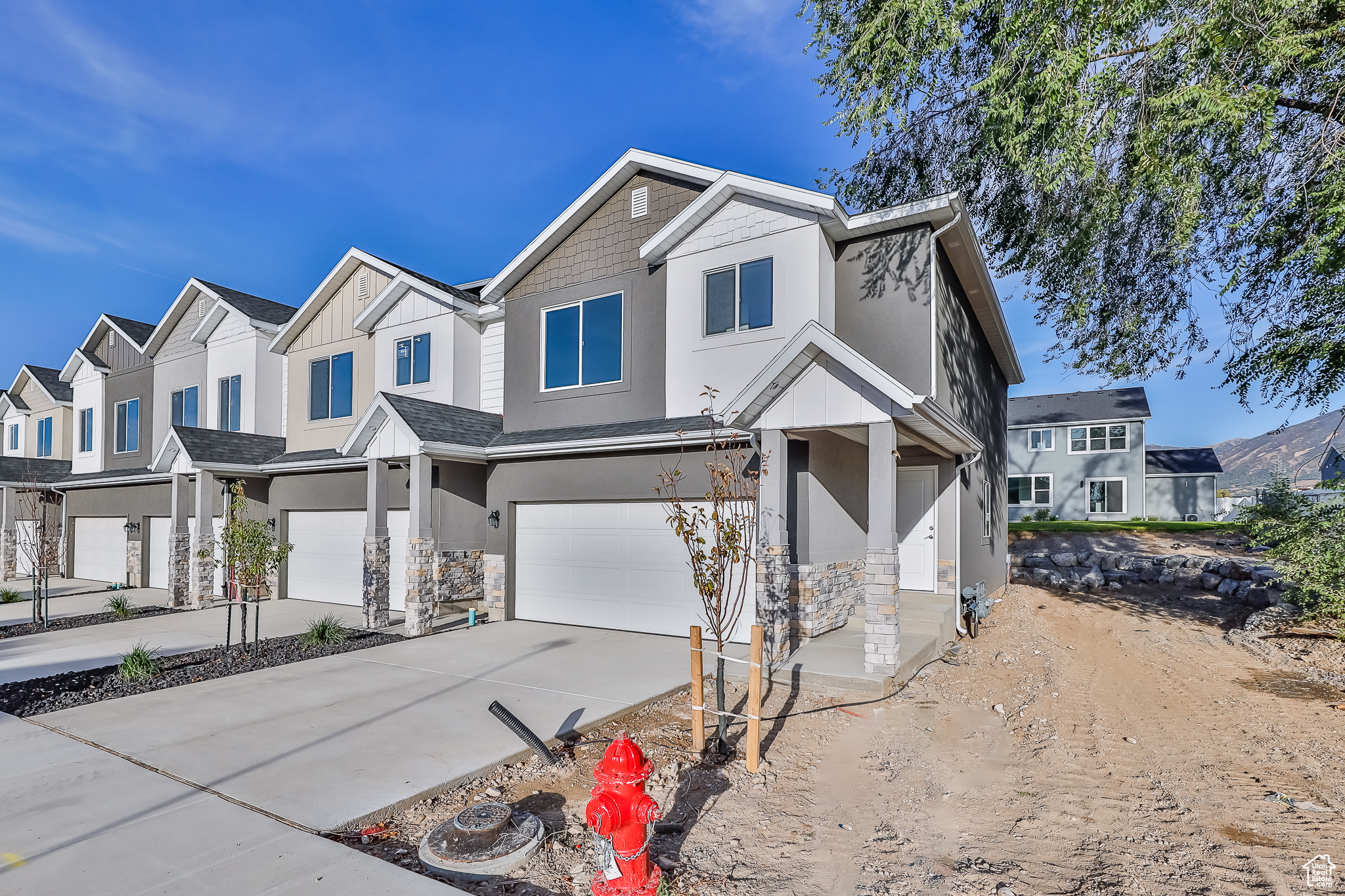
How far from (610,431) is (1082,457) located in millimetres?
27302

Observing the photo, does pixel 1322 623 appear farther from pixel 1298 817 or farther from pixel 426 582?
pixel 426 582

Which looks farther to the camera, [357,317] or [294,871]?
[357,317]

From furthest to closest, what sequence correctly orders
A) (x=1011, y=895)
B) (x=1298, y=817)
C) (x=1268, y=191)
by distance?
(x=1268, y=191), (x=1298, y=817), (x=1011, y=895)

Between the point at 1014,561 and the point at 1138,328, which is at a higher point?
the point at 1138,328

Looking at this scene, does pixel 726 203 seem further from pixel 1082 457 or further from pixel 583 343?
pixel 1082 457

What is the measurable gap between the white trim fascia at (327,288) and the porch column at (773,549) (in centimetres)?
982

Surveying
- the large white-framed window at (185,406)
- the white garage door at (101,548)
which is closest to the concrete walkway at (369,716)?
the large white-framed window at (185,406)

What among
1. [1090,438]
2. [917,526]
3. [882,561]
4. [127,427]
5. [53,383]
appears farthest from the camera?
[1090,438]

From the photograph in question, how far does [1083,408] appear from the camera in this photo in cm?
3072

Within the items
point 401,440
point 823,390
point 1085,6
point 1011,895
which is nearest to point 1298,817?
point 1011,895

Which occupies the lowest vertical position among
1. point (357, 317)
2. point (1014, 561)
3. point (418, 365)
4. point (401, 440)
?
point (1014, 561)

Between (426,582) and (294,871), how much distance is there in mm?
7334

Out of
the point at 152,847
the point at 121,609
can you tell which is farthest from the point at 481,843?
the point at 121,609

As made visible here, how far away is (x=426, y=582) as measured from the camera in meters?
10.7
